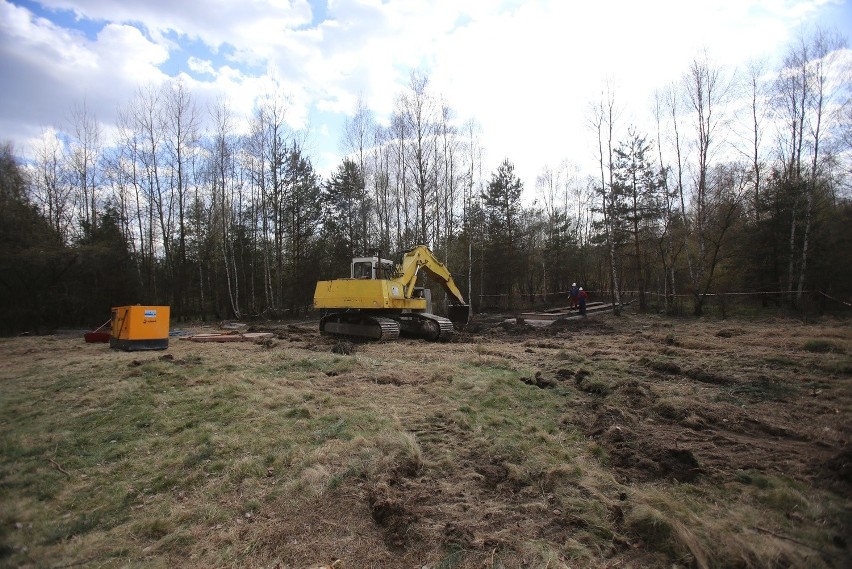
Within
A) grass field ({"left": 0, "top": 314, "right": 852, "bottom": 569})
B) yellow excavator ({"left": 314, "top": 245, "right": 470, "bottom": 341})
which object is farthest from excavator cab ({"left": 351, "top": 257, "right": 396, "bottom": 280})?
grass field ({"left": 0, "top": 314, "right": 852, "bottom": 569})

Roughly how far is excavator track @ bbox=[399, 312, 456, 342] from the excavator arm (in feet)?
3.01

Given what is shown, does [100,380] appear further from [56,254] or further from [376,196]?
[376,196]

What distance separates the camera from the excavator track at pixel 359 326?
1448 cm

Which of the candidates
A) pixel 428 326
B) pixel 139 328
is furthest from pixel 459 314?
pixel 139 328

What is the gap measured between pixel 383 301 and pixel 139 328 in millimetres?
7032

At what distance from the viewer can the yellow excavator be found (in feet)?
47.4

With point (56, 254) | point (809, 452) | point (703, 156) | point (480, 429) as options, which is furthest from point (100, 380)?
point (703, 156)

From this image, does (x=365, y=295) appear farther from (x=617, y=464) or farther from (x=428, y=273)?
(x=617, y=464)

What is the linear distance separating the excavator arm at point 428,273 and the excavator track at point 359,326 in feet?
4.58

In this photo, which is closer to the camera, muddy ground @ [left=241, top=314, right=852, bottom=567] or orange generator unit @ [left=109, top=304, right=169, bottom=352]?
muddy ground @ [left=241, top=314, right=852, bottom=567]

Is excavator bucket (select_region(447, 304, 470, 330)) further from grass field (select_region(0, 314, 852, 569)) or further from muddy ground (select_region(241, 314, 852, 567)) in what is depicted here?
grass field (select_region(0, 314, 852, 569))

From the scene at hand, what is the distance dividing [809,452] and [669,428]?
1.34 metres

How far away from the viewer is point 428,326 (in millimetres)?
14867

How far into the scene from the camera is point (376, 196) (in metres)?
32.9
